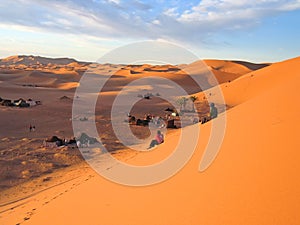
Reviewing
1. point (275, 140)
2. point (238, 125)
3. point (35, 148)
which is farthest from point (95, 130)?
point (275, 140)

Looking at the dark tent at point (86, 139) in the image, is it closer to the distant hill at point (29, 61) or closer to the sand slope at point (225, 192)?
the sand slope at point (225, 192)

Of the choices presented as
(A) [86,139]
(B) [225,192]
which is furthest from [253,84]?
(B) [225,192]

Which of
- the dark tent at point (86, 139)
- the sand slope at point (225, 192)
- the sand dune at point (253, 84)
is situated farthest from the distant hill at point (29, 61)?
the sand slope at point (225, 192)

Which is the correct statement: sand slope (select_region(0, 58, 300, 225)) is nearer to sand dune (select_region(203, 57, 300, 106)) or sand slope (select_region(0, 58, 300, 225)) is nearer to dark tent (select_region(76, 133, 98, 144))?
dark tent (select_region(76, 133, 98, 144))

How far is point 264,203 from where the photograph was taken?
12.9 ft

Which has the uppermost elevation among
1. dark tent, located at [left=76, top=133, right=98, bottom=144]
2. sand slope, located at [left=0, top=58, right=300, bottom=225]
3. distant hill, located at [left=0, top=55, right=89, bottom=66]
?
distant hill, located at [left=0, top=55, right=89, bottom=66]

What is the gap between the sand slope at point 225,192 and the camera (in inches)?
156

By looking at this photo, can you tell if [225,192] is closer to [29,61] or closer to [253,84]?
[253,84]

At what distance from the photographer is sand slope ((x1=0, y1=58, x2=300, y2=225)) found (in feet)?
13.0

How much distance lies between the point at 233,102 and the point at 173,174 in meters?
23.2

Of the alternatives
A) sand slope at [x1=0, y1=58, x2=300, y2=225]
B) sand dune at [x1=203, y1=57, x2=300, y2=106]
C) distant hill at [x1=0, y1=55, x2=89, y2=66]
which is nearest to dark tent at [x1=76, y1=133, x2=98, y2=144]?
sand slope at [x1=0, y1=58, x2=300, y2=225]

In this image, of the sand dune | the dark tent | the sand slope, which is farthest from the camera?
the sand dune

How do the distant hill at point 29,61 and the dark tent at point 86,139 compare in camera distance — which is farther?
the distant hill at point 29,61

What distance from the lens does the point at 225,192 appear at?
4.62 m
